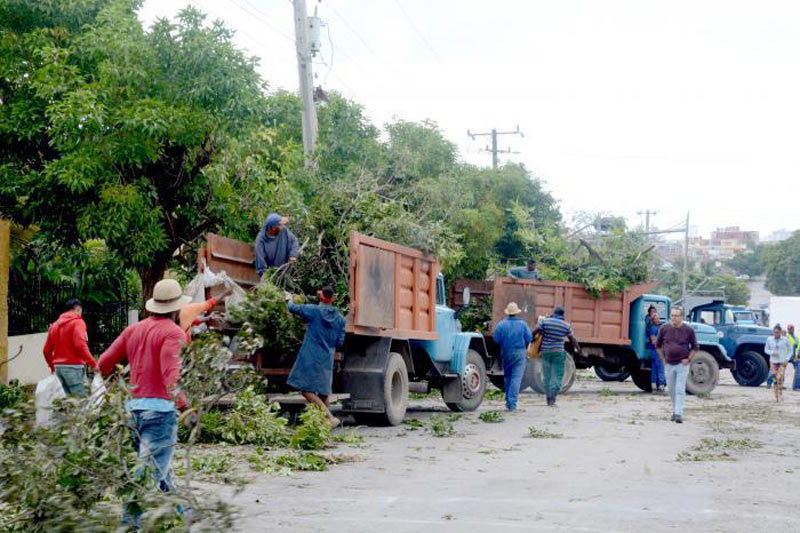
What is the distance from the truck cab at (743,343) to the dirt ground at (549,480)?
11395 millimetres

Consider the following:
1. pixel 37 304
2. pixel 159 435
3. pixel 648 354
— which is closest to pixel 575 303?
pixel 648 354

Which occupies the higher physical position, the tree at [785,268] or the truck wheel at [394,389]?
the tree at [785,268]

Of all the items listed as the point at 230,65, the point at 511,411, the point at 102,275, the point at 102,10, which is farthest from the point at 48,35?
the point at 511,411

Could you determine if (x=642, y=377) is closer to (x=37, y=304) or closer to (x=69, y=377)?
(x=37, y=304)

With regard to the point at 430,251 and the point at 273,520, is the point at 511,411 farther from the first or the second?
the point at 273,520

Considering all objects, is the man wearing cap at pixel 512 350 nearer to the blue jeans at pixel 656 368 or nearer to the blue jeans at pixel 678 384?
the blue jeans at pixel 678 384

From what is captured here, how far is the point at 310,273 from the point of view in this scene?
1427 centimetres

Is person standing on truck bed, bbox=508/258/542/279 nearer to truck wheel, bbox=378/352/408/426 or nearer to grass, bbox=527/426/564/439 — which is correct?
truck wheel, bbox=378/352/408/426

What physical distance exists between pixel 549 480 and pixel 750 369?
797 inches

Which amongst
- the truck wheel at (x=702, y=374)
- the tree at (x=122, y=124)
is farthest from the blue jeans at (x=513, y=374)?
the truck wheel at (x=702, y=374)

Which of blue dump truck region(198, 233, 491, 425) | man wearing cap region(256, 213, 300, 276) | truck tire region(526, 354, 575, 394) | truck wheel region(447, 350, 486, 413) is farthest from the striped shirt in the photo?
man wearing cap region(256, 213, 300, 276)

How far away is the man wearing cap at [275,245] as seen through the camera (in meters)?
13.3

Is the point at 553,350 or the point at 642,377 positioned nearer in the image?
the point at 553,350

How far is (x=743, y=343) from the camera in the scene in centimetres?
2816
